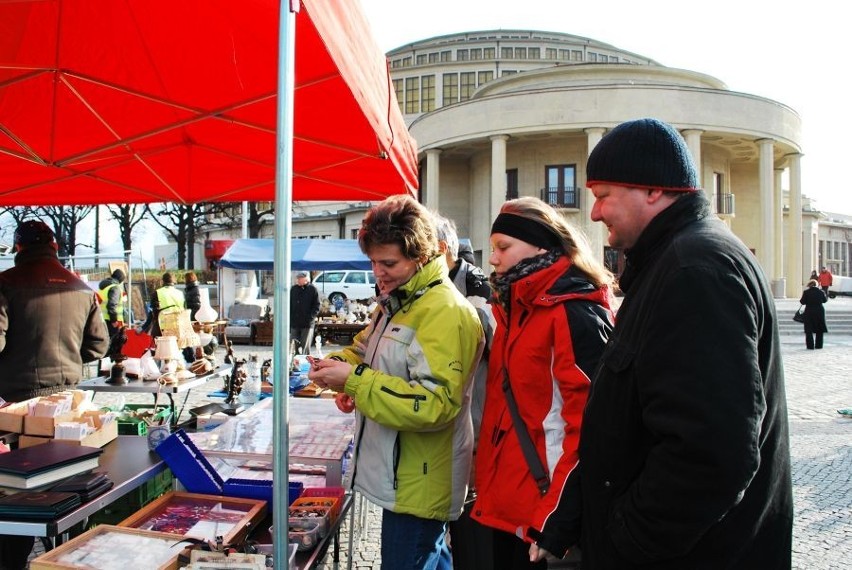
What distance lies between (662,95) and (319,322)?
22788 mm

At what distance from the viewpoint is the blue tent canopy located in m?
15.2

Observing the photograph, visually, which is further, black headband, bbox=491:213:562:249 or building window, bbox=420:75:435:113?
building window, bbox=420:75:435:113

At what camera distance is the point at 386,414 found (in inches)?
76.7

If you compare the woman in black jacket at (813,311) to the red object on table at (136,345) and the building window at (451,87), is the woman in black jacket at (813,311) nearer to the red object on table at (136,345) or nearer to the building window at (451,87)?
the red object on table at (136,345)

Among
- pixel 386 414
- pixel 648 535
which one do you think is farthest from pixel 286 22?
pixel 648 535

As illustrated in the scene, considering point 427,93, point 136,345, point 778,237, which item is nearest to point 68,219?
Result: point 427,93

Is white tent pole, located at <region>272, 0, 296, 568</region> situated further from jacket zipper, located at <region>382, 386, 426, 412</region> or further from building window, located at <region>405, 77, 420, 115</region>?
building window, located at <region>405, 77, 420, 115</region>

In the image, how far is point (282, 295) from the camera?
5.94 ft

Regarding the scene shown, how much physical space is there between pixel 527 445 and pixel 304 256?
14.1m

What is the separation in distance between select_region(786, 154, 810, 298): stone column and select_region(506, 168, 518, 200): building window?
15806 mm

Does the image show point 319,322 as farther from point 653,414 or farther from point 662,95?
point 662,95

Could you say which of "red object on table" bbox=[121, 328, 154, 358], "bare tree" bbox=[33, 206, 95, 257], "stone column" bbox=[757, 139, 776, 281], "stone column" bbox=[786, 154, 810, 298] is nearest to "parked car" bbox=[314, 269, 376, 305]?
"bare tree" bbox=[33, 206, 95, 257]

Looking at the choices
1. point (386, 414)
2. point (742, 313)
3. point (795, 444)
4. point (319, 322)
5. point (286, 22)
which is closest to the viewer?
point (742, 313)

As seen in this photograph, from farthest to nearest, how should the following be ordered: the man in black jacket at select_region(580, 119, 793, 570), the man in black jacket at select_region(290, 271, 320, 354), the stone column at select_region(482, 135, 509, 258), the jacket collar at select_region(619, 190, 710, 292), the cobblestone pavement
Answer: the stone column at select_region(482, 135, 509, 258) → the man in black jacket at select_region(290, 271, 320, 354) → the cobblestone pavement → the jacket collar at select_region(619, 190, 710, 292) → the man in black jacket at select_region(580, 119, 793, 570)
